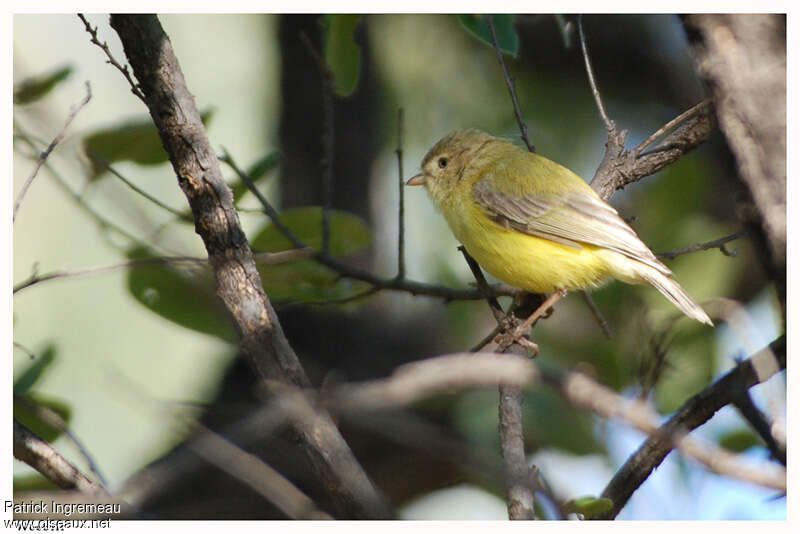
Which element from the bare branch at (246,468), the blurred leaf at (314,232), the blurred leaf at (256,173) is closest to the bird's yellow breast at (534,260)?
the blurred leaf at (314,232)

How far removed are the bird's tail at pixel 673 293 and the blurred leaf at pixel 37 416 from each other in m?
2.42

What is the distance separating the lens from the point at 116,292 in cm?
602

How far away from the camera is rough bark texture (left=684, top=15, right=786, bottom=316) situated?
4.39 feet

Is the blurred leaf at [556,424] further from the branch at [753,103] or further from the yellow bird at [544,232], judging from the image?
the branch at [753,103]

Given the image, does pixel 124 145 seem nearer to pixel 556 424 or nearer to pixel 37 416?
pixel 37 416

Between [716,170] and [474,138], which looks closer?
[474,138]

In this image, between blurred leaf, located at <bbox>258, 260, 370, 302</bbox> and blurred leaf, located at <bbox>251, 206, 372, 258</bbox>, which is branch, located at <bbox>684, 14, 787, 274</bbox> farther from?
blurred leaf, located at <bbox>251, 206, 372, 258</bbox>

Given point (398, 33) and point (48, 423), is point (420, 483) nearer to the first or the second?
point (48, 423)

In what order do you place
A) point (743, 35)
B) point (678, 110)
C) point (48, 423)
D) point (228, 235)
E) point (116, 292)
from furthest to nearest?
1. point (116, 292)
2. point (678, 110)
3. point (48, 423)
4. point (228, 235)
5. point (743, 35)

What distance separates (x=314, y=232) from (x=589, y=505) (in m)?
2.07

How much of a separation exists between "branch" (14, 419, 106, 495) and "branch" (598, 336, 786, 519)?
5.08 ft

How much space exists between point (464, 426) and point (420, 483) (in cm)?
45

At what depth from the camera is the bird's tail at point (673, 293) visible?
3312mm

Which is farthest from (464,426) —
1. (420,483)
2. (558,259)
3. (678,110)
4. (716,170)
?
(678,110)
